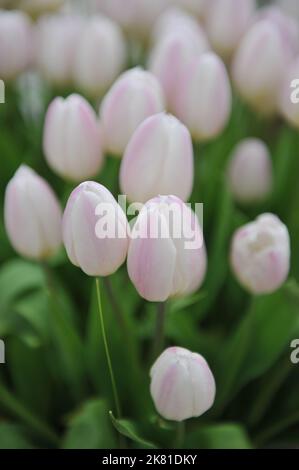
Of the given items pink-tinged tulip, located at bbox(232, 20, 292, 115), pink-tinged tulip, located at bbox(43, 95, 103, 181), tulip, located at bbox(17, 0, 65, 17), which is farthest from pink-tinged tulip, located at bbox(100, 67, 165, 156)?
tulip, located at bbox(17, 0, 65, 17)

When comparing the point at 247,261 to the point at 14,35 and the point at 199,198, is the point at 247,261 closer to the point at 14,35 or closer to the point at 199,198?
the point at 199,198

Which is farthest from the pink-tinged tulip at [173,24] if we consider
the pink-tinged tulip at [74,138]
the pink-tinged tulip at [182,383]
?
the pink-tinged tulip at [182,383]

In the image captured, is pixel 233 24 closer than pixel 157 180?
No

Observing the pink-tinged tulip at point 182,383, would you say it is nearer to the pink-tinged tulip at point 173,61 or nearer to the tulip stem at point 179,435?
the tulip stem at point 179,435

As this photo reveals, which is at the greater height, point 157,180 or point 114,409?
point 157,180

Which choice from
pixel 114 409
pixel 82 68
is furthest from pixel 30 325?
pixel 82 68
